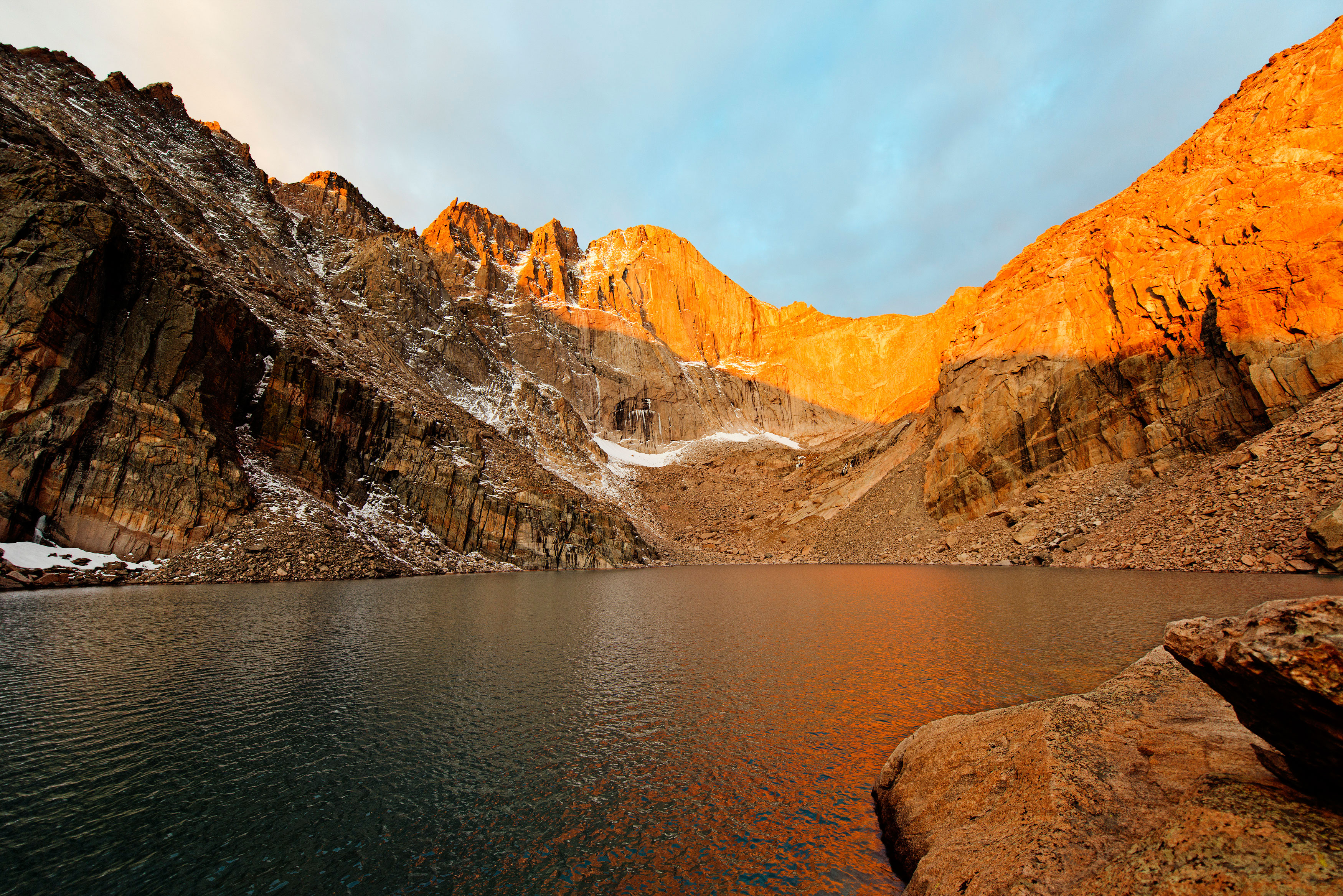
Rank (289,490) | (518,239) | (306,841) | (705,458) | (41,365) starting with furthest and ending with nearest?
1. (518,239)
2. (705,458)
3. (289,490)
4. (41,365)
5. (306,841)

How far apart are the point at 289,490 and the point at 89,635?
3249 centimetres

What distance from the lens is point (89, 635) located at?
1900cm

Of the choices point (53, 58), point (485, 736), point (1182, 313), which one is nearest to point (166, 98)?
point (53, 58)

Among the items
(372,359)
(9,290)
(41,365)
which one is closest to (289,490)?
(41,365)

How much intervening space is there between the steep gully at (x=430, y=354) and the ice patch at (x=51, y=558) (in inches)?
33.3

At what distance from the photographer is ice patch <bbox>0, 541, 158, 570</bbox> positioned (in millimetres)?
32500

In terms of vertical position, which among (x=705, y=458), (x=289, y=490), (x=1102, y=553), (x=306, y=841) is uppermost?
(x=705, y=458)

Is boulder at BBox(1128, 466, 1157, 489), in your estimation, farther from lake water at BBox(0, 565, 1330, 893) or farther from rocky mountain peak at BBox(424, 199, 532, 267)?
rocky mountain peak at BBox(424, 199, 532, 267)

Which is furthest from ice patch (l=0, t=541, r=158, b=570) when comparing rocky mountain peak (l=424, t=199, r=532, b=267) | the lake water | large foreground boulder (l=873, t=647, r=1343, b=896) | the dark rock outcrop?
rocky mountain peak (l=424, t=199, r=532, b=267)

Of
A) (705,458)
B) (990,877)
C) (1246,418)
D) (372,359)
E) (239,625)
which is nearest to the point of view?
(990,877)

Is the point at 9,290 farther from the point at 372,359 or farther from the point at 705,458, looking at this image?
the point at 705,458

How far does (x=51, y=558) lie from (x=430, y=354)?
6090cm

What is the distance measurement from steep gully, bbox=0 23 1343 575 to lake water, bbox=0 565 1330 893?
2007 centimetres

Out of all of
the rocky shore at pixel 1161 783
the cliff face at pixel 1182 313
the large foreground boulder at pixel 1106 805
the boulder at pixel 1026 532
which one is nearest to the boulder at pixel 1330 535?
the cliff face at pixel 1182 313
